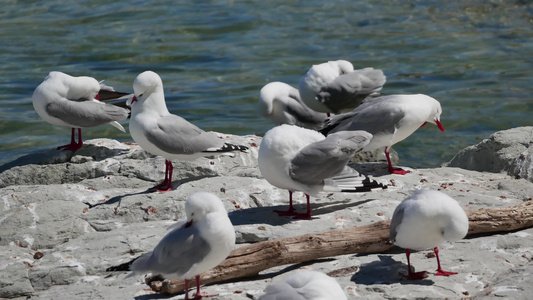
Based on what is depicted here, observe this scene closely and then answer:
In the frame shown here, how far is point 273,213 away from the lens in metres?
6.93

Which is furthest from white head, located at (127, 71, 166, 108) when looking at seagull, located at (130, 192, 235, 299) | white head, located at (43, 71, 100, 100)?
seagull, located at (130, 192, 235, 299)

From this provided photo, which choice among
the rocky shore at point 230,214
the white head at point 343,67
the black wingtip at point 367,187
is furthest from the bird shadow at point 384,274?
the white head at point 343,67

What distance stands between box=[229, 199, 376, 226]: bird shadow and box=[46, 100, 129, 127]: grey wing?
236 cm

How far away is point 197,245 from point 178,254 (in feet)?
0.44

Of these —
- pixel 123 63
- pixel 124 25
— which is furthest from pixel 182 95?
pixel 124 25

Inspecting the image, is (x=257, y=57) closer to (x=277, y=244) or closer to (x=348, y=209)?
(x=348, y=209)

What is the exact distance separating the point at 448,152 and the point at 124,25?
921 centimetres

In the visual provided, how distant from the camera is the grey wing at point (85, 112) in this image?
8.59m

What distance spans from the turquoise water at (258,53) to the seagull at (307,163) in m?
4.90

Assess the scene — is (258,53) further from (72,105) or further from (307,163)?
(307,163)

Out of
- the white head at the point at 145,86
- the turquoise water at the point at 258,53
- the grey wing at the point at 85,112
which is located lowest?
the turquoise water at the point at 258,53

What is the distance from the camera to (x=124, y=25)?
18562 millimetres

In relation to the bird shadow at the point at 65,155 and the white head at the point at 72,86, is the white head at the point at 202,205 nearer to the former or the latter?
the bird shadow at the point at 65,155

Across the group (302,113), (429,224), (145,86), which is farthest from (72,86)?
(429,224)
